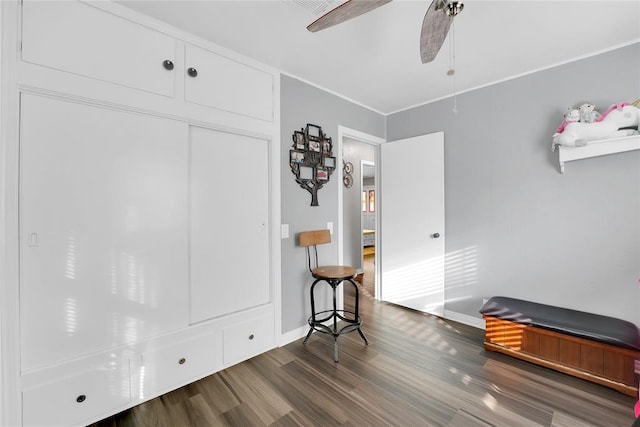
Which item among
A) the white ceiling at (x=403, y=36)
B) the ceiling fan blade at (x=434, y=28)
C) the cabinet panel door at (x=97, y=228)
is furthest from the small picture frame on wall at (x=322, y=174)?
the ceiling fan blade at (x=434, y=28)

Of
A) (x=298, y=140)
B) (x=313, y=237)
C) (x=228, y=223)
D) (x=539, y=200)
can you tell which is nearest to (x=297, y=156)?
(x=298, y=140)

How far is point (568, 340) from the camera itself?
2.00 m

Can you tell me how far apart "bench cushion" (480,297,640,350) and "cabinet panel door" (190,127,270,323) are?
2082 millimetres

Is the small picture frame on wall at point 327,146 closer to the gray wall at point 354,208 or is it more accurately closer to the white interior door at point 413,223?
the white interior door at point 413,223

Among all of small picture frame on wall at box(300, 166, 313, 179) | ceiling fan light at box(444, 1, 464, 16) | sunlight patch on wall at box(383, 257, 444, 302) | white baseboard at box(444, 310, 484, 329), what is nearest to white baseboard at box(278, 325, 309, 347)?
sunlight patch on wall at box(383, 257, 444, 302)

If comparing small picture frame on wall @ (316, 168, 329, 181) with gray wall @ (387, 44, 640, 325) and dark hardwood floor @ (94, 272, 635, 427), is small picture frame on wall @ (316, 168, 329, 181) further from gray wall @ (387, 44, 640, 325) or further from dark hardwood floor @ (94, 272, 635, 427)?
dark hardwood floor @ (94, 272, 635, 427)

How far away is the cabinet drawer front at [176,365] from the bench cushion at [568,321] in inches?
92.1

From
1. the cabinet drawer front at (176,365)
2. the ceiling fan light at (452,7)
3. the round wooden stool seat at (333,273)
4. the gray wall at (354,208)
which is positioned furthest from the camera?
the gray wall at (354,208)

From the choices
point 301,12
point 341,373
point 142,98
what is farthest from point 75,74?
point 341,373

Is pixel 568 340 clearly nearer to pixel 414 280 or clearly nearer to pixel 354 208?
pixel 414 280

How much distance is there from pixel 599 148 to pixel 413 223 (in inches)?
66.2

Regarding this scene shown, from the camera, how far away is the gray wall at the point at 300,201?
2529 mm

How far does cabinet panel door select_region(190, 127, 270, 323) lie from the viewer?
6.66 ft

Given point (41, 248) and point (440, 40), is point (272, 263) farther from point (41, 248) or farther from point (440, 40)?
point (440, 40)
